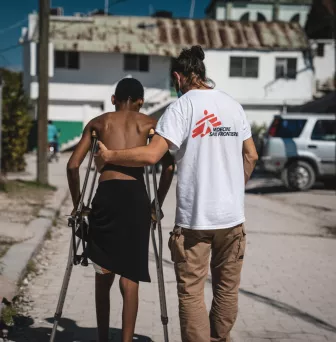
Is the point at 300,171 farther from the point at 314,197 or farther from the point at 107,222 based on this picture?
the point at 107,222

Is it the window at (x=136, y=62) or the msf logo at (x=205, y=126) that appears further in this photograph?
the window at (x=136, y=62)

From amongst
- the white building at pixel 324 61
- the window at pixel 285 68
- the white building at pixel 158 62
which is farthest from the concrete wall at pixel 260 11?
the window at pixel 285 68

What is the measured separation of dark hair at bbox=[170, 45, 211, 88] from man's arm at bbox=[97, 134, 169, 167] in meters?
0.47

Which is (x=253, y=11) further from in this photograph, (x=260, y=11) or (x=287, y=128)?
(x=287, y=128)

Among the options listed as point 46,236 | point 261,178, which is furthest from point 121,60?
point 46,236

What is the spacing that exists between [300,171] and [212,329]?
1229 cm

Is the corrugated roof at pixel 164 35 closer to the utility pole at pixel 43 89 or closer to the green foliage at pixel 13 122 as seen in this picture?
the green foliage at pixel 13 122

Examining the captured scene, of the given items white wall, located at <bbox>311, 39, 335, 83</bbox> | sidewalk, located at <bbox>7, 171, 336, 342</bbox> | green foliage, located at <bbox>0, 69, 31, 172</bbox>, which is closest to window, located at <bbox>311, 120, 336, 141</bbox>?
sidewalk, located at <bbox>7, 171, 336, 342</bbox>

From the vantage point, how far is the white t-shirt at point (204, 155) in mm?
3645

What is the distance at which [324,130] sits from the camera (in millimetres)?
15734

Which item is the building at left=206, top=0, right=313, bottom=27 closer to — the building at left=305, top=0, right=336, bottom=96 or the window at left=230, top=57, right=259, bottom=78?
the building at left=305, top=0, right=336, bottom=96

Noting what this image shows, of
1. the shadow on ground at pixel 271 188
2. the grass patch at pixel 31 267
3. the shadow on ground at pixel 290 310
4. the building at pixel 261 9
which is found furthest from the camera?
the building at pixel 261 9

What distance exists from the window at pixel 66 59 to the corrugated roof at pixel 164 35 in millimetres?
1141

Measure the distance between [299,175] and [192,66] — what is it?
12.5 meters
